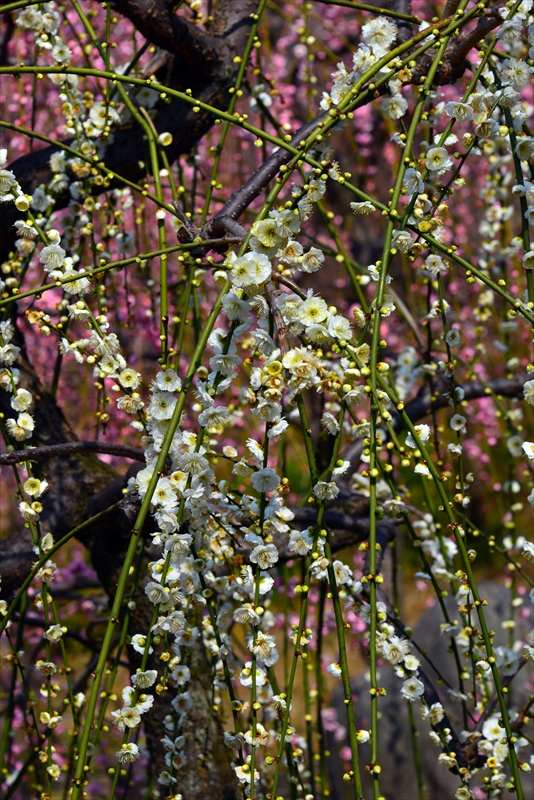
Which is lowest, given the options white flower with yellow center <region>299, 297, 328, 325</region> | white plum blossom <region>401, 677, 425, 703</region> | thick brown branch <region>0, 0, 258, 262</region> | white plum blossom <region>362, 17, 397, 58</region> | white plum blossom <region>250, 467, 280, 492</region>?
white plum blossom <region>401, 677, 425, 703</region>

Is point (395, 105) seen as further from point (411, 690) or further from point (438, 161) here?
point (411, 690)

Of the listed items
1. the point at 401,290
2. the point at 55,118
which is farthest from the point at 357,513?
the point at 401,290

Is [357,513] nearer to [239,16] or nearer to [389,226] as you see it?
[389,226]

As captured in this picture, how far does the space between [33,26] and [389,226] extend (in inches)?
36.1

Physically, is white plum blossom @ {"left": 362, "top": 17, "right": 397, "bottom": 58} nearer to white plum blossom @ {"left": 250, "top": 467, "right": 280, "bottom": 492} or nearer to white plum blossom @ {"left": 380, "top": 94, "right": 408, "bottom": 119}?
white plum blossom @ {"left": 380, "top": 94, "right": 408, "bottom": 119}

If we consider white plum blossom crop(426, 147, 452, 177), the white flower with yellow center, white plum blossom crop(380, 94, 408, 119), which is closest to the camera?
the white flower with yellow center

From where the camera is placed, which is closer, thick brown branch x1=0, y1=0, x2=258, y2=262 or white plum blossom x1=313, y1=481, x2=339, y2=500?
white plum blossom x1=313, y1=481, x2=339, y2=500

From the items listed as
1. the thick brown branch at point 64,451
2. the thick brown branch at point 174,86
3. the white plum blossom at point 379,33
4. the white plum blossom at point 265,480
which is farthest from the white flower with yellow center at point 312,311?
the thick brown branch at point 174,86

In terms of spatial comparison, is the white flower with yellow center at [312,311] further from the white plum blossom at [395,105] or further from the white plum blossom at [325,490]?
the white plum blossom at [395,105]

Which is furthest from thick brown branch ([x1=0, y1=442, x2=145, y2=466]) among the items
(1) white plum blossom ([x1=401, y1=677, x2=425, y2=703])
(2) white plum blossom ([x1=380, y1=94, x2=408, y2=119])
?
(2) white plum blossom ([x1=380, y1=94, x2=408, y2=119])

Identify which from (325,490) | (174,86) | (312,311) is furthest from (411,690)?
(174,86)

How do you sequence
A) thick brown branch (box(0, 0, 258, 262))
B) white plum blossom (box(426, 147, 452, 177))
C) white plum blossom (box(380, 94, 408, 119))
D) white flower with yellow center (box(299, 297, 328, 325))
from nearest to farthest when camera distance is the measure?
white flower with yellow center (box(299, 297, 328, 325)), white plum blossom (box(426, 147, 452, 177)), white plum blossom (box(380, 94, 408, 119)), thick brown branch (box(0, 0, 258, 262))

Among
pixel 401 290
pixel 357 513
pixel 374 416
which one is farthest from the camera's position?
pixel 401 290

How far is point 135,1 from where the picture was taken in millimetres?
1467
